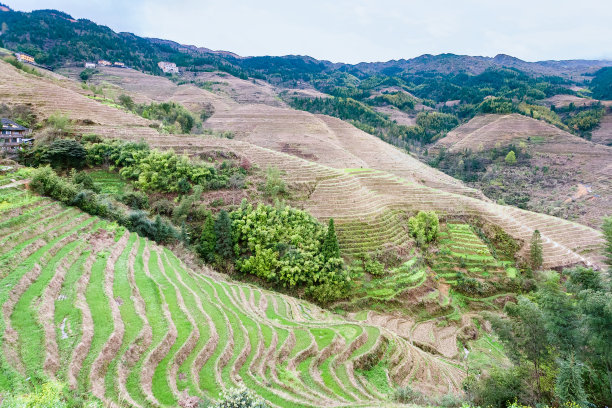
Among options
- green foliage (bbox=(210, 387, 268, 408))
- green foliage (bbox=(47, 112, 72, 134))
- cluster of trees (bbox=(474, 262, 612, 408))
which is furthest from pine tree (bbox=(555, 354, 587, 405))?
green foliage (bbox=(47, 112, 72, 134))

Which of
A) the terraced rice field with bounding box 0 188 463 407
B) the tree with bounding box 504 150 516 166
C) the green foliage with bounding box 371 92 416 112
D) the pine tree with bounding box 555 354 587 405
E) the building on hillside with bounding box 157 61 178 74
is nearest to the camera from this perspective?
the terraced rice field with bounding box 0 188 463 407

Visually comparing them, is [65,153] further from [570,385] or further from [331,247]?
Answer: [570,385]

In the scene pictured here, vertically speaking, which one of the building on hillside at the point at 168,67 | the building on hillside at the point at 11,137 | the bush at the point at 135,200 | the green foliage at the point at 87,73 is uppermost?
the building on hillside at the point at 168,67

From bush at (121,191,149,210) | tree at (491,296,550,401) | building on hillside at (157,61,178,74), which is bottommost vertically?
bush at (121,191,149,210)

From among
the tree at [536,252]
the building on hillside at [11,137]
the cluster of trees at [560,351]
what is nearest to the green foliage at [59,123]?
the building on hillside at [11,137]

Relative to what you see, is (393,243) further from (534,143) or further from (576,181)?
(534,143)

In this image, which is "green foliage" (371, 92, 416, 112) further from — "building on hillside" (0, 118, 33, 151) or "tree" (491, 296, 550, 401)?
"tree" (491, 296, 550, 401)

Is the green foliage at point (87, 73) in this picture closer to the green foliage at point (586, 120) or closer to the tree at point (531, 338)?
the tree at point (531, 338)
